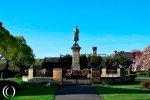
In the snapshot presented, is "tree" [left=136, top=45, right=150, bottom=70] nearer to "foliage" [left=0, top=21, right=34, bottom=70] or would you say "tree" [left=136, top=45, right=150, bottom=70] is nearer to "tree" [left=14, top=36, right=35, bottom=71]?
"foliage" [left=0, top=21, right=34, bottom=70]

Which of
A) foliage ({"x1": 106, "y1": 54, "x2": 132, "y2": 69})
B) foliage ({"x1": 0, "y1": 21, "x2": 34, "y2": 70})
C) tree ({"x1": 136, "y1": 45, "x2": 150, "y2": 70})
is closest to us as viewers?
tree ({"x1": 136, "y1": 45, "x2": 150, "y2": 70})

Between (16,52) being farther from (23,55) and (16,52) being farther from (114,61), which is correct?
(114,61)

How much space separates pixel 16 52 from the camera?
104 metres

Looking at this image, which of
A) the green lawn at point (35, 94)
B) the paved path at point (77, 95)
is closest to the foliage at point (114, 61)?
the green lawn at point (35, 94)

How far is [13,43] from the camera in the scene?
303 ft

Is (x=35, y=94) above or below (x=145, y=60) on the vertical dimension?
below

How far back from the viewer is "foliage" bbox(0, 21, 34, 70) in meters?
90.6

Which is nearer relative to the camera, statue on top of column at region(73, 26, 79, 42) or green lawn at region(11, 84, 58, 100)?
green lawn at region(11, 84, 58, 100)

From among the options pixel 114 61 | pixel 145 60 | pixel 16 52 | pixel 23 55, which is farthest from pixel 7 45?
pixel 145 60

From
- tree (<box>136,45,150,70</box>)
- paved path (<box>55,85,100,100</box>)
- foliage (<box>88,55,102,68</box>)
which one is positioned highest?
foliage (<box>88,55,102,68</box>)

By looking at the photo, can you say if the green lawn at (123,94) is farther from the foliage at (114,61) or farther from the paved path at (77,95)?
the foliage at (114,61)
